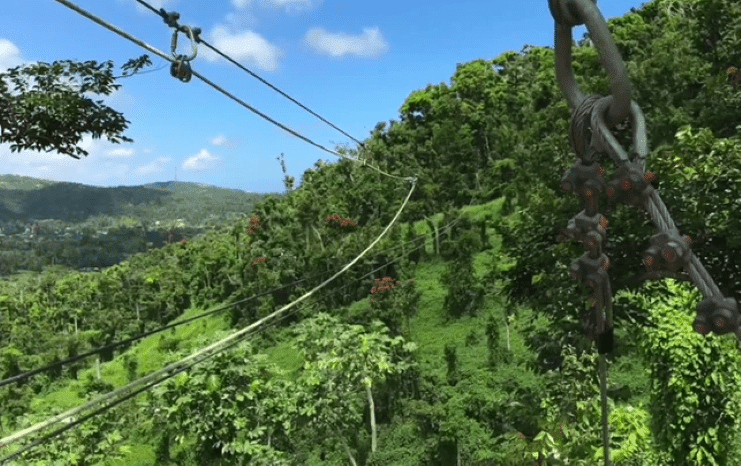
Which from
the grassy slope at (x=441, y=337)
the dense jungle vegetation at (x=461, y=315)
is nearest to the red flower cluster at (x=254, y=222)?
the dense jungle vegetation at (x=461, y=315)

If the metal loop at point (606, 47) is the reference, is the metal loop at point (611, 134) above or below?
below

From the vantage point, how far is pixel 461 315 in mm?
28031

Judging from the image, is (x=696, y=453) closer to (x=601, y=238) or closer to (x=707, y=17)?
(x=601, y=238)

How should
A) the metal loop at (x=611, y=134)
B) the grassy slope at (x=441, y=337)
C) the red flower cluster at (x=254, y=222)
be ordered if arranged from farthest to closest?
the red flower cluster at (x=254, y=222)
the grassy slope at (x=441, y=337)
the metal loop at (x=611, y=134)

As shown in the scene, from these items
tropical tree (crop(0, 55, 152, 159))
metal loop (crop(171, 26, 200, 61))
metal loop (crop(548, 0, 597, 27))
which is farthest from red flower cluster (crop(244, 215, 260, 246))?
metal loop (crop(548, 0, 597, 27))

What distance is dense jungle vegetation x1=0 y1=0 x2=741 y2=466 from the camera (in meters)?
9.26

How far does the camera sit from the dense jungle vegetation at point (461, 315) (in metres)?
9.26

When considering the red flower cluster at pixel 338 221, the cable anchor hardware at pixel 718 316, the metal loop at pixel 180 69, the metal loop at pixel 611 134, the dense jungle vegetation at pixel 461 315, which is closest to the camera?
the cable anchor hardware at pixel 718 316

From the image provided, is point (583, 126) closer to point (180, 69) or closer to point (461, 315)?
point (180, 69)

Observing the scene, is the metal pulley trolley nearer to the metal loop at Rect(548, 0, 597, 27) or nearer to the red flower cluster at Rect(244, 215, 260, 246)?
the metal loop at Rect(548, 0, 597, 27)

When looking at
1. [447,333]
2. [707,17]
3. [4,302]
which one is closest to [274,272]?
[447,333]

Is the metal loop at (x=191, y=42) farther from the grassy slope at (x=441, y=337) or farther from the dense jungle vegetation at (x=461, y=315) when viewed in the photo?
the grassy slope at (x=441, y=337)

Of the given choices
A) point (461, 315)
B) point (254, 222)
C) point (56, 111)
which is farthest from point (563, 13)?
point (254, 222)

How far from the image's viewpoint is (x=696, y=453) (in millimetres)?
10062
